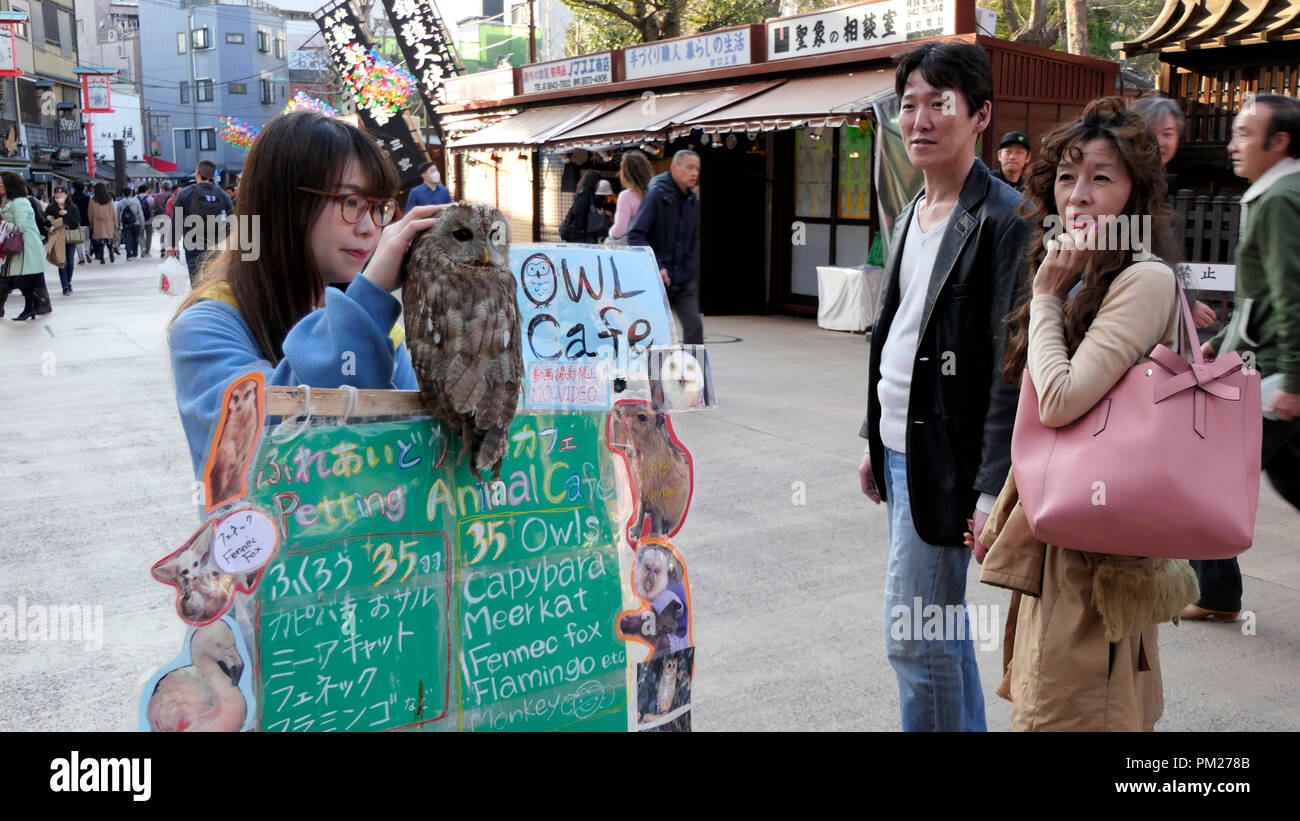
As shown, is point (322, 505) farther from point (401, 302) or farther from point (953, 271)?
point (953, 271)

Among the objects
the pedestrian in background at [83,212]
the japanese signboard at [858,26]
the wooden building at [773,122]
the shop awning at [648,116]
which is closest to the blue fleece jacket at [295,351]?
the wooden building at [773,122]

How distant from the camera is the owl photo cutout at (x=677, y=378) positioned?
2.39 meters

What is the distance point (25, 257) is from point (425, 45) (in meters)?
8.68

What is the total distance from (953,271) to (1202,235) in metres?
8.65

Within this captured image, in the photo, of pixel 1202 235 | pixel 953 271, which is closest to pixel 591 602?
pixel 953 271

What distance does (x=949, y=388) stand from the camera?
2594 millimetres

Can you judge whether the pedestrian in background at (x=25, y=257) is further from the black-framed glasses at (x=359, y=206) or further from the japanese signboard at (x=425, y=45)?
the black-framed glasses at (x=359, y=206)

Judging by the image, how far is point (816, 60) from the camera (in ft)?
37.4

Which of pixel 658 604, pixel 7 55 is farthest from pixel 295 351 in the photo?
pixel 7 55

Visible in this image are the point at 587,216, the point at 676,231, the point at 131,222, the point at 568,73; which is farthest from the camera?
the point at 131,222

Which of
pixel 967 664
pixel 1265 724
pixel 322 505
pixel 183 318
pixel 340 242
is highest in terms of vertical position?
pixel 340 242

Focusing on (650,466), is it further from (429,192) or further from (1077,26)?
(1077,26)

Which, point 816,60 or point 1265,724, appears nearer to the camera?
point 1265,724

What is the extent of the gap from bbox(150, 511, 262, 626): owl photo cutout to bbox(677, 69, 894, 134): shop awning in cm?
916
